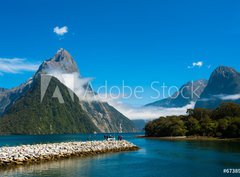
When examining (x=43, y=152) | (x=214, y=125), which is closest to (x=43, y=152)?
(x=43, y=152)

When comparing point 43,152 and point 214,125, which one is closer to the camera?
point 43,152

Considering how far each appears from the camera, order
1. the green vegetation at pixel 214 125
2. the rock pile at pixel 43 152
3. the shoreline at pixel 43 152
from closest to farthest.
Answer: the shoreline at pixel 43 152 < the rock pile at pixel 43 152 < the green vegetation at pixel 214 125

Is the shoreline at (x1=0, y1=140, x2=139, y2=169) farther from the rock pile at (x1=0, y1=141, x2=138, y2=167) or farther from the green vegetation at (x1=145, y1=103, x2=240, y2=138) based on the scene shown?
the green vegetation at (x1=145, y1=103, x2=240, y2=138)

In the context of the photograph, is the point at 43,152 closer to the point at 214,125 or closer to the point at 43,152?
the point at 43,152

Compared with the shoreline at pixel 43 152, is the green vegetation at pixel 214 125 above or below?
above

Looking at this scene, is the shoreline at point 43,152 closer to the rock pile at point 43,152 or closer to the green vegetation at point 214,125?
the rock pile at point 43,152

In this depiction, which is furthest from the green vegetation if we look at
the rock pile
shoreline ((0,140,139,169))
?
the rock pile

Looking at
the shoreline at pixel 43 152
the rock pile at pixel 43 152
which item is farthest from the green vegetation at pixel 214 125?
the rock pile at pixel 43 152

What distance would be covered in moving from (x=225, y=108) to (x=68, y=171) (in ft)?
508

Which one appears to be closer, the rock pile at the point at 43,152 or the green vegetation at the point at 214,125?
the rock pile at the point at 43,152

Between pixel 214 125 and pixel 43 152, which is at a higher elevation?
pixel 214 125

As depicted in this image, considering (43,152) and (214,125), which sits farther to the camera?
(214,125)

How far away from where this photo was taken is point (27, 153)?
61781mm

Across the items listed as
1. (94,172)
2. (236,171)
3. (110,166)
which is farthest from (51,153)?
(236,171)
